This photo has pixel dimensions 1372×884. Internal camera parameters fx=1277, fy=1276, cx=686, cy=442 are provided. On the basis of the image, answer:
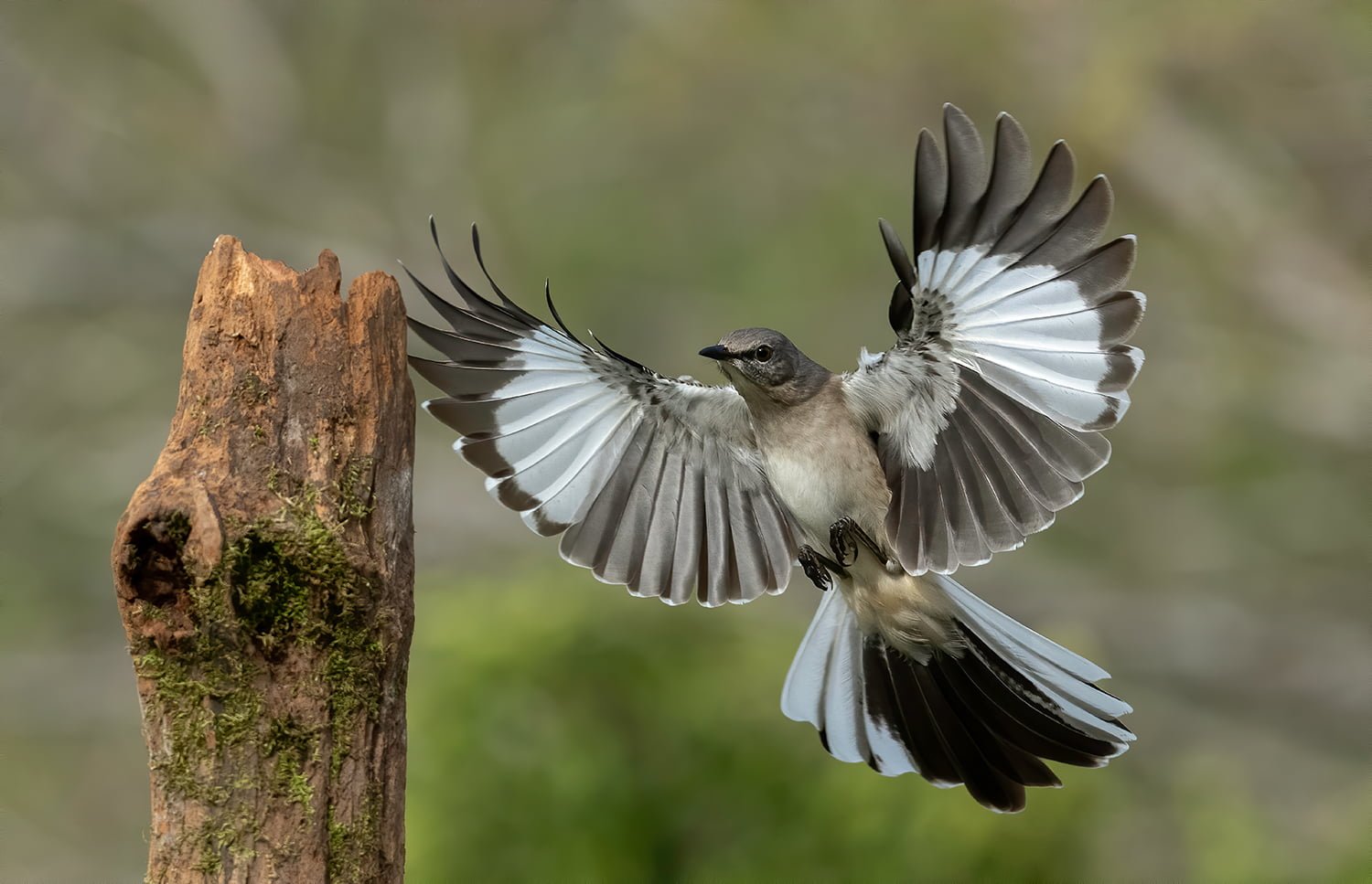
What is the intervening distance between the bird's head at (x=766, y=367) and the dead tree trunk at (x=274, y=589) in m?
1.46

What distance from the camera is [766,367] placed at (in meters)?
4.30

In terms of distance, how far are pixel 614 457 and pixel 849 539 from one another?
2.94ft

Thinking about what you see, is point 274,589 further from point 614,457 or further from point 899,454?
point 899,454

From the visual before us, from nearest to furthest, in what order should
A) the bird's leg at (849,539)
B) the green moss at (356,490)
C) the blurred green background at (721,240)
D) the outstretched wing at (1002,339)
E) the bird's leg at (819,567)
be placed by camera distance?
the green moss at (356,490)
the outstretched wing at (1002,339)
the bird's leg at (849,539)
the bird's leg at (819,567)
the blurred green background at (721,240)

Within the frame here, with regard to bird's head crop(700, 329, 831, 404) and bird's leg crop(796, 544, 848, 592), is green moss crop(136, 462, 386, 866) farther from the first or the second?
bird's leg crop(796, 544, 848, 592)

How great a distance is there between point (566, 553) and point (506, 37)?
9016 millimetres

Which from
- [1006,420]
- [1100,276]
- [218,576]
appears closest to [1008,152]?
[1100,276]

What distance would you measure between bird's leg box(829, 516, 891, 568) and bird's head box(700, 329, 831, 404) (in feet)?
1.47

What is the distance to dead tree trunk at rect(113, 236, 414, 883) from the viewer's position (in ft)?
9.20

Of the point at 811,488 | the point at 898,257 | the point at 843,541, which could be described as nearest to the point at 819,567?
the point at 843,541

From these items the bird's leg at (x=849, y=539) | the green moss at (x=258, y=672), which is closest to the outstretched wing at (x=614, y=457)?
the bird's leg at (x=849, y=539)

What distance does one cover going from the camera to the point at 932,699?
15.1 ft

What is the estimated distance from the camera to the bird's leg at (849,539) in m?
4.31

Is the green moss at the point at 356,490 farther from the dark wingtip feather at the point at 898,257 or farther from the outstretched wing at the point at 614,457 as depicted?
the dark wingtip feather at the point at 898,257
